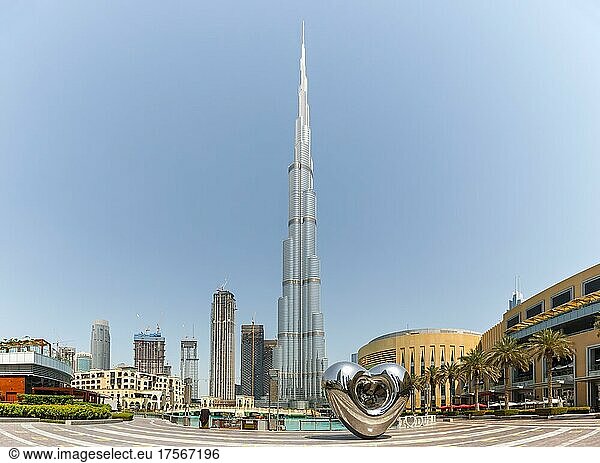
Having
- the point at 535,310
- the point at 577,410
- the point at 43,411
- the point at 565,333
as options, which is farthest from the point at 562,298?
the point at 43,411

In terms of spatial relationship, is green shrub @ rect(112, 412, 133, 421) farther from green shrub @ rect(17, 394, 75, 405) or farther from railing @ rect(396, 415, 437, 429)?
railing @ rect(396, 415, 437, 429)

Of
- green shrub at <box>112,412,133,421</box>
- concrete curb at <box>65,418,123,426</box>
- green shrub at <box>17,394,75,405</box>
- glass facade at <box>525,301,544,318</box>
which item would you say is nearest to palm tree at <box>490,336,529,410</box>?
glass facade at <box>525,301,544,318</box>

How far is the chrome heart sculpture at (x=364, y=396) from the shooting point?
30516 mm

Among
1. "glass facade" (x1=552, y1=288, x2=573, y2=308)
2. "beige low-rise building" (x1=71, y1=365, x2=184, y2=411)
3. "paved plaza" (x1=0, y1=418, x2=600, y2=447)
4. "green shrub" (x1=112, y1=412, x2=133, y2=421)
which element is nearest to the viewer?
"paved plaza" (x1=0, y1=418, x2=600, y2=447)

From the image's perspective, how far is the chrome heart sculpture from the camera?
30516mm

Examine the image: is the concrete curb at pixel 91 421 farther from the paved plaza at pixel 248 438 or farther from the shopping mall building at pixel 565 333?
the shopping mall building at pixel 565 333

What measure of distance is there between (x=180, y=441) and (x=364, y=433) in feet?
25.8

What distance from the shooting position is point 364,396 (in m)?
30.9
